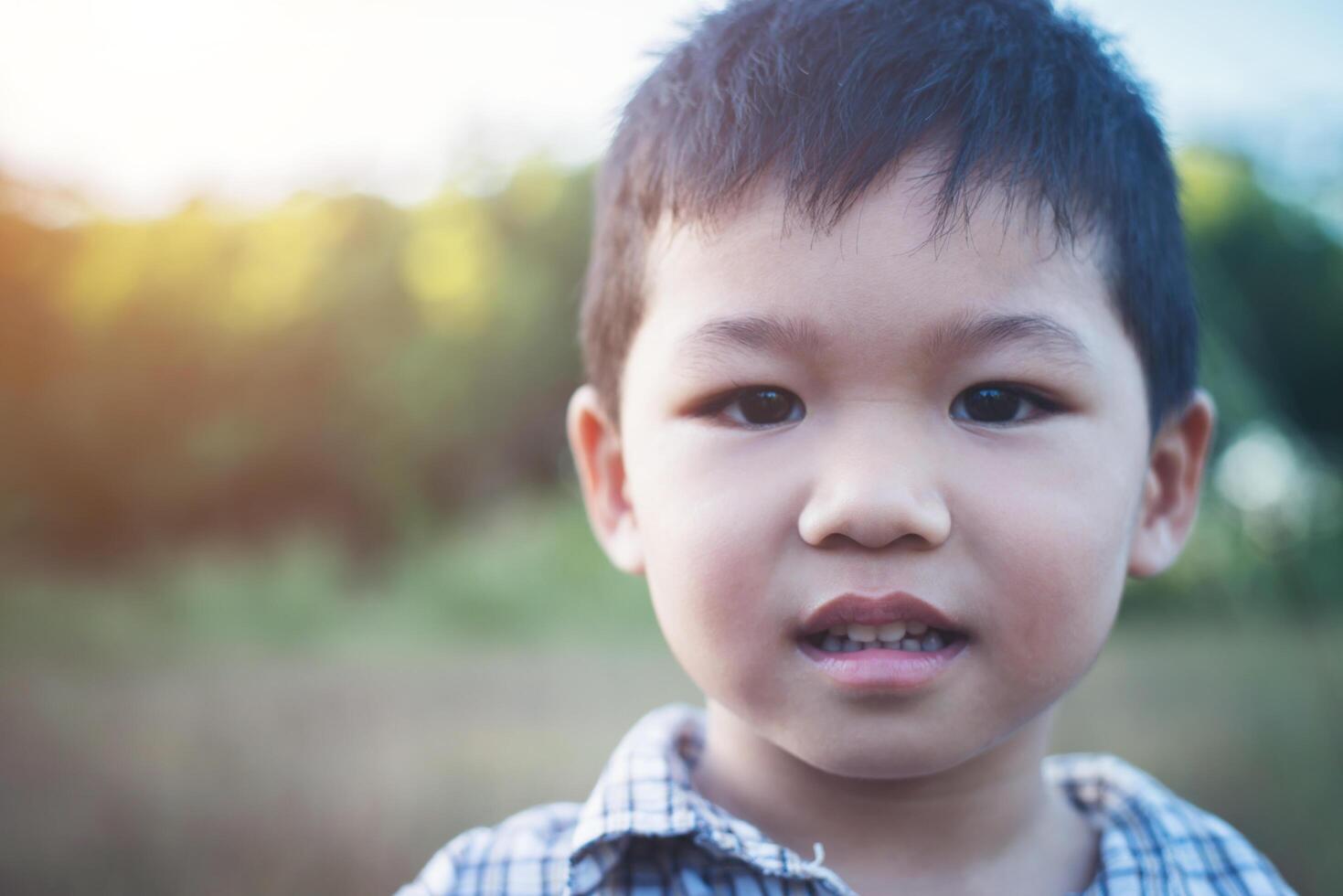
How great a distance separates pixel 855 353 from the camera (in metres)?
0.82

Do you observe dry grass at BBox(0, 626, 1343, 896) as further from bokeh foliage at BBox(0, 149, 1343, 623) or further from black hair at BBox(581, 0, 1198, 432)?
black hair at BBox(581, 0, 1198, 432)

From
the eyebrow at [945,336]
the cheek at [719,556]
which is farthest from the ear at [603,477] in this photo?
the eyebrow at [945,336]

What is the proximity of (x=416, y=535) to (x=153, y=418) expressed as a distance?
0.59 meters

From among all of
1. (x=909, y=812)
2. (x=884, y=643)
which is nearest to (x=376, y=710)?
(x=909, y=812)

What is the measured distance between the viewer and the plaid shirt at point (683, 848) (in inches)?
36.9

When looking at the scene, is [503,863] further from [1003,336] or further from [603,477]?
[1003,336]

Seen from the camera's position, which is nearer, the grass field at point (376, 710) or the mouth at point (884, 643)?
the mouth at point (884, 643)

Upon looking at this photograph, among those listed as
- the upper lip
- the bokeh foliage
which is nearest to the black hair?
the upper lip

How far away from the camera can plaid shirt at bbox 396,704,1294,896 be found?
94 centimetres

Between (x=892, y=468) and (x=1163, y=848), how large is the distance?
0.57 metres

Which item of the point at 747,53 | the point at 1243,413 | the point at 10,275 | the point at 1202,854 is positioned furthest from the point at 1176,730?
the point at 10,275

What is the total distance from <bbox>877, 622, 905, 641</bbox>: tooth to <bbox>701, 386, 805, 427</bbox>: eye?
0.62ft

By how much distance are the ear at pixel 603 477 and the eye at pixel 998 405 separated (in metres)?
0.37

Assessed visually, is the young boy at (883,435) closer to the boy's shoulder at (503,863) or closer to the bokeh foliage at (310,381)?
the boy's shoulder at (503,863)
